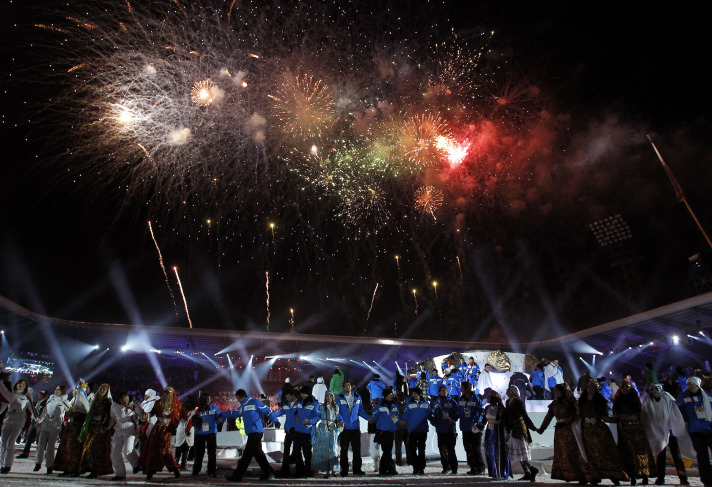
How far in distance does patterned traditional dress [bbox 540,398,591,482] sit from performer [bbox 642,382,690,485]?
1266 mm

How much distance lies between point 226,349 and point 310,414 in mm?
22011

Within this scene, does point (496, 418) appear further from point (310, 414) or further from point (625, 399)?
point (310, 414)

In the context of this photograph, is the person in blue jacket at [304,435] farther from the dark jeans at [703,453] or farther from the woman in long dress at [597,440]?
the dark jeans at [703,453]

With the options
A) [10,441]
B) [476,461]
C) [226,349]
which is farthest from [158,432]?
[226,349]

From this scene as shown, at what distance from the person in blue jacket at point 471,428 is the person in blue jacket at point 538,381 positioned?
5.23 metres

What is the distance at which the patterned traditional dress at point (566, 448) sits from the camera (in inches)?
309

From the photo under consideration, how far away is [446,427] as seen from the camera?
33.7 ft

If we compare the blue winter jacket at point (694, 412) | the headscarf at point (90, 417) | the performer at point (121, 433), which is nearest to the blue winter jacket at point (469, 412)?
the blue winter jacket at point (694, 412)

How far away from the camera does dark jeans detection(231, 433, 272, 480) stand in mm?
8344

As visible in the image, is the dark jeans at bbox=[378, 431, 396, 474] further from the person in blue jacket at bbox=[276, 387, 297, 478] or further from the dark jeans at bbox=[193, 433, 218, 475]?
the dark jeans at bbox=[193, 433, 218, 475]

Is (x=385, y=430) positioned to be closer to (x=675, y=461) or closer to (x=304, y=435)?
(x=304, y=435)

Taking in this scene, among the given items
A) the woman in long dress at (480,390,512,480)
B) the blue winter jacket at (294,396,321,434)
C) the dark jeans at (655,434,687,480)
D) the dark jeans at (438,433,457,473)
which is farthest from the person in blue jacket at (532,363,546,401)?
the blue winter jacket at (294,396,321,434)

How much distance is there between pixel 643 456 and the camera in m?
7.96

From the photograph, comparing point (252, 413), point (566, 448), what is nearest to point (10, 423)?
point (252, 413)
